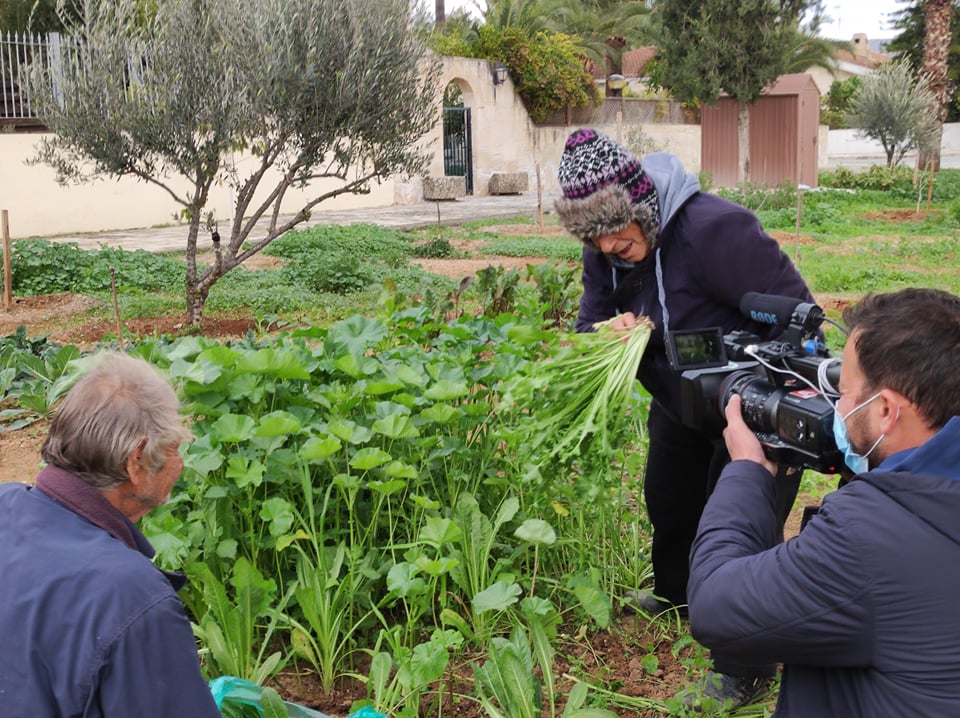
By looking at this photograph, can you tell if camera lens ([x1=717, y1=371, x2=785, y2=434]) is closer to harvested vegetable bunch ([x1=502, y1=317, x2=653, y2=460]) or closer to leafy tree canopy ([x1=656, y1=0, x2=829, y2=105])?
harvested vegetable bunch ([x1=502, y1=317, x2=653, y2=460])

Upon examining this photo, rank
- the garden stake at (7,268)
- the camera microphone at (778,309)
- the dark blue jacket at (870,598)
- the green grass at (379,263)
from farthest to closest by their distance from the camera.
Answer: the green grass at (379,263), the garden stake at (7,268), the camera microphone at (778,309), the dark blue jacket at (870,598)

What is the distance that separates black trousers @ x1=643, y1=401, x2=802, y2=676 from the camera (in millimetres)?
3254

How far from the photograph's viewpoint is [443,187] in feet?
80.4

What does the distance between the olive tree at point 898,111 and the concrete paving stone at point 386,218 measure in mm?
9234

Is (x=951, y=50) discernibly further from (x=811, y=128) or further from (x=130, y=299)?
(x=130, y=299)

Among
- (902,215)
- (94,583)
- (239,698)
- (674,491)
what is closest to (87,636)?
(94,583)

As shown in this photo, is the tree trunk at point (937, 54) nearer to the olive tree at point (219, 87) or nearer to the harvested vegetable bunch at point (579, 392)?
Result: the olive tree at point (219, 87)

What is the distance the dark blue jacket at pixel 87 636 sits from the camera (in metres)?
1.60

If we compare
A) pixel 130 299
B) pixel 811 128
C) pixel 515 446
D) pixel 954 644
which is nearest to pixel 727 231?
pixel 515 446

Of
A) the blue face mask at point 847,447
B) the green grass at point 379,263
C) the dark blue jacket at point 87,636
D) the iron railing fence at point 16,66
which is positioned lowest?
the green grass at point 379,263

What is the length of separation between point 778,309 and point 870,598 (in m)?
1.01

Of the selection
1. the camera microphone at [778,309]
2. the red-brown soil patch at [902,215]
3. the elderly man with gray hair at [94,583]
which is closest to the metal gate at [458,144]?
the red-brown soil patch at [902,215]

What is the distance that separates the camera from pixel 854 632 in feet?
5.23

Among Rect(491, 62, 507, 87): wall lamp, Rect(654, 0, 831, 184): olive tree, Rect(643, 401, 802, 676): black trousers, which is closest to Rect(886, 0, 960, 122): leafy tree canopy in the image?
Rect(654, 0, 831, 184): olive tree
